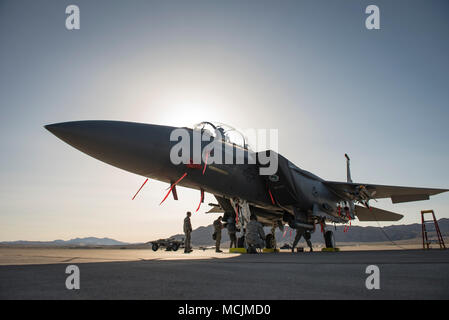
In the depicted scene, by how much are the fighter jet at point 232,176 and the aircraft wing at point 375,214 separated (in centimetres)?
292

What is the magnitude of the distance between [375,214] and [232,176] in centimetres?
1208

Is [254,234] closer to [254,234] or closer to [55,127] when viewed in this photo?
[254,234]

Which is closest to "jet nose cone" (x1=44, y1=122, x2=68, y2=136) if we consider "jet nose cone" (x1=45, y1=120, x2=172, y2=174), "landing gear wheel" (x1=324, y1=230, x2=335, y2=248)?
"jet nose cone" (x1=45, y1=120, x2=172, y2=174)

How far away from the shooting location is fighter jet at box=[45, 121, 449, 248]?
5.58m

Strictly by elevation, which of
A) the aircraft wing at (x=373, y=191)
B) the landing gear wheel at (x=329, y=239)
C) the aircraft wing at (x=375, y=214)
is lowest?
the landing gear wheel at (x=329, y=239)

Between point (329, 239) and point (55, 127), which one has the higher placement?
point (55, 127)

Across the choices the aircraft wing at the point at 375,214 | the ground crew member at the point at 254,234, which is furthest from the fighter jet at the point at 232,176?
the aircraft wing at the point at 375,214

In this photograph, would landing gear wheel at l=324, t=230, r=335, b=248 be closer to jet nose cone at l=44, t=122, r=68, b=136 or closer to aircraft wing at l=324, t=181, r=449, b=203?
aircraft wing at l=324, t=181, r=449, b=203

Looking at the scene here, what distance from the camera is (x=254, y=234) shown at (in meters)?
8.23

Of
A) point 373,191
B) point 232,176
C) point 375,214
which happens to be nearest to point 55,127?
point 232,176

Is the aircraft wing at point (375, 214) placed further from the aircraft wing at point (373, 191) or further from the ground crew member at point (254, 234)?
the ground crew member at point (254, 234)

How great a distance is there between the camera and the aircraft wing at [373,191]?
11516 mm

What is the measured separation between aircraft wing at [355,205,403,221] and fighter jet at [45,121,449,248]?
2918 mm
